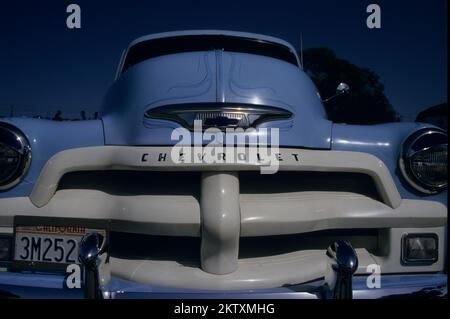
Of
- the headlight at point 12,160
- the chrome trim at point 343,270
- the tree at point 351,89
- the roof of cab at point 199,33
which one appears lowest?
the chrome trim at point 343,270

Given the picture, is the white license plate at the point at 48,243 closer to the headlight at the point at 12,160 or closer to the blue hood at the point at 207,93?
the headlight at the point at 12,160

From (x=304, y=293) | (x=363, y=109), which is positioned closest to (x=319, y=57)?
(x=363, y=109)

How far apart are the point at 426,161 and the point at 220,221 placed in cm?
102

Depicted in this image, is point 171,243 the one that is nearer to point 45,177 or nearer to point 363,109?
point 45,177

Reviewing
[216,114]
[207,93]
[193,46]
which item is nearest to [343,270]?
[216,114]

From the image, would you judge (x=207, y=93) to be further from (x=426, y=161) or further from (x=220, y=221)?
(x=426, y=161)

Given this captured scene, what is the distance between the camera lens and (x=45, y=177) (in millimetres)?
1702

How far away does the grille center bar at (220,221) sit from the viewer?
1.53 metres

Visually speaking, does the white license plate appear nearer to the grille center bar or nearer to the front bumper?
the front bumper

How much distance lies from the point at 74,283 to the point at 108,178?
494mm

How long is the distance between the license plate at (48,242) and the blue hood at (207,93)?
43 cm

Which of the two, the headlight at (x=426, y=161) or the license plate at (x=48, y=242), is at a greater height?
the headlight at (x=426, y=161)

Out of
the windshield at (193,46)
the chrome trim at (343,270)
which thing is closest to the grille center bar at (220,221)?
the chrome trim at (343,270)

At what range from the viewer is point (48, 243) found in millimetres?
1642
